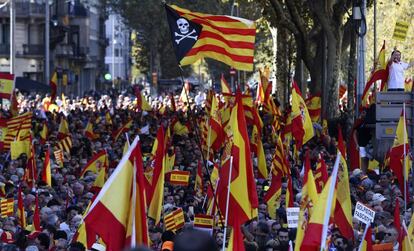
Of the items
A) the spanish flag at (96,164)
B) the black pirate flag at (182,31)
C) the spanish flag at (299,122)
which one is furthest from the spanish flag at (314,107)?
the black pirate flag at (182,31)

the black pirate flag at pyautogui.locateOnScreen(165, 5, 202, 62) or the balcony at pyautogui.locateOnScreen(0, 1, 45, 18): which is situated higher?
the balcony at pyautogui.locateOnScreen(0, 1, 45, 18)

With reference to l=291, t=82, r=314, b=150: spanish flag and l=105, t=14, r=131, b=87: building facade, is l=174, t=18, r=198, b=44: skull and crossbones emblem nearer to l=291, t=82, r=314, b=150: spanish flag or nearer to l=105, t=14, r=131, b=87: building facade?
l=291, t=82, r=314, b=150: spanish flag

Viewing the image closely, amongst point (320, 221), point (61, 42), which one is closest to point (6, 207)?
point (320, 221)

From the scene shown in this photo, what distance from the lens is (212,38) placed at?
16594 mm

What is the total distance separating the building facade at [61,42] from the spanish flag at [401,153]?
44349 mm

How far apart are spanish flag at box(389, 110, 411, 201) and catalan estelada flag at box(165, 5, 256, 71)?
2268mm

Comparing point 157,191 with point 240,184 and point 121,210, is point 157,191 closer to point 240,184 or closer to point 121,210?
point 240,184

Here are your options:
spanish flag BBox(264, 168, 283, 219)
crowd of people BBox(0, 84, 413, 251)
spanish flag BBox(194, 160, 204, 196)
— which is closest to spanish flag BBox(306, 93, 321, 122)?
crowd of people BBox(0, 84, 413, 251)

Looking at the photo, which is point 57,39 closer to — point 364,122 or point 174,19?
point 364,122

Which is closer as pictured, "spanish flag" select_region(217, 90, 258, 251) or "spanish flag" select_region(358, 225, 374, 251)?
"spanish flag" select_region(358, 225, 374, 251)

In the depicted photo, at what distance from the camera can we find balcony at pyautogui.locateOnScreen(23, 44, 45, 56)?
7812 centimetres

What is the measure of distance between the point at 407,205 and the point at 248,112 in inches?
467

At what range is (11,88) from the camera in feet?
101

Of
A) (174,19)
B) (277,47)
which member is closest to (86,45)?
Result: (277,47)
